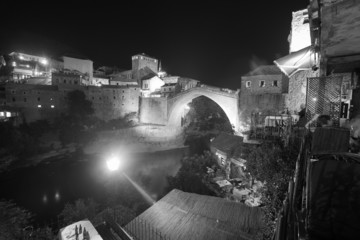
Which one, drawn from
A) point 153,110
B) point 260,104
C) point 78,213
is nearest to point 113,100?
point 153,110

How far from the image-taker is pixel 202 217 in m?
6.10

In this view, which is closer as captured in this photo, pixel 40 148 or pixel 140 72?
pixel 40 148

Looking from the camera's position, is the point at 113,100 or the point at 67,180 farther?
the point at 113,100

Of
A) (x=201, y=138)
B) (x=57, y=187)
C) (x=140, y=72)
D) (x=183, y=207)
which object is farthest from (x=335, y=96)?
(x=140, y=72)

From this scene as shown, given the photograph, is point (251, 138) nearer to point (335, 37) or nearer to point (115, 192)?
point (335, 37)

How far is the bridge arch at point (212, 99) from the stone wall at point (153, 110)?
3.83ft

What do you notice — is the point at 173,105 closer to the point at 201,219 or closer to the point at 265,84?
the point at 265,84

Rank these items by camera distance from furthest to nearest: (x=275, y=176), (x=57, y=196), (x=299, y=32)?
1. (x=57, y=196)
2. (x=299, y=32)
3. (x=275, y=176)

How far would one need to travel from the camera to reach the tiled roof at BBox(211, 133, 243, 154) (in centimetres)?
1264

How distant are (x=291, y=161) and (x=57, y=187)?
720 inches

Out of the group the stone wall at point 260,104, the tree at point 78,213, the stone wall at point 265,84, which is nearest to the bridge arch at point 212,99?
the stone wall at point 260,104

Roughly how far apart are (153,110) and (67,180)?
15757mm

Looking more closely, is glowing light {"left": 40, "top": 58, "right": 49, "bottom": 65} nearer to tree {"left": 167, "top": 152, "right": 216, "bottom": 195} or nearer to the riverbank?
the riverbank

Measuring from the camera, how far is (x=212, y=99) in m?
21.6
